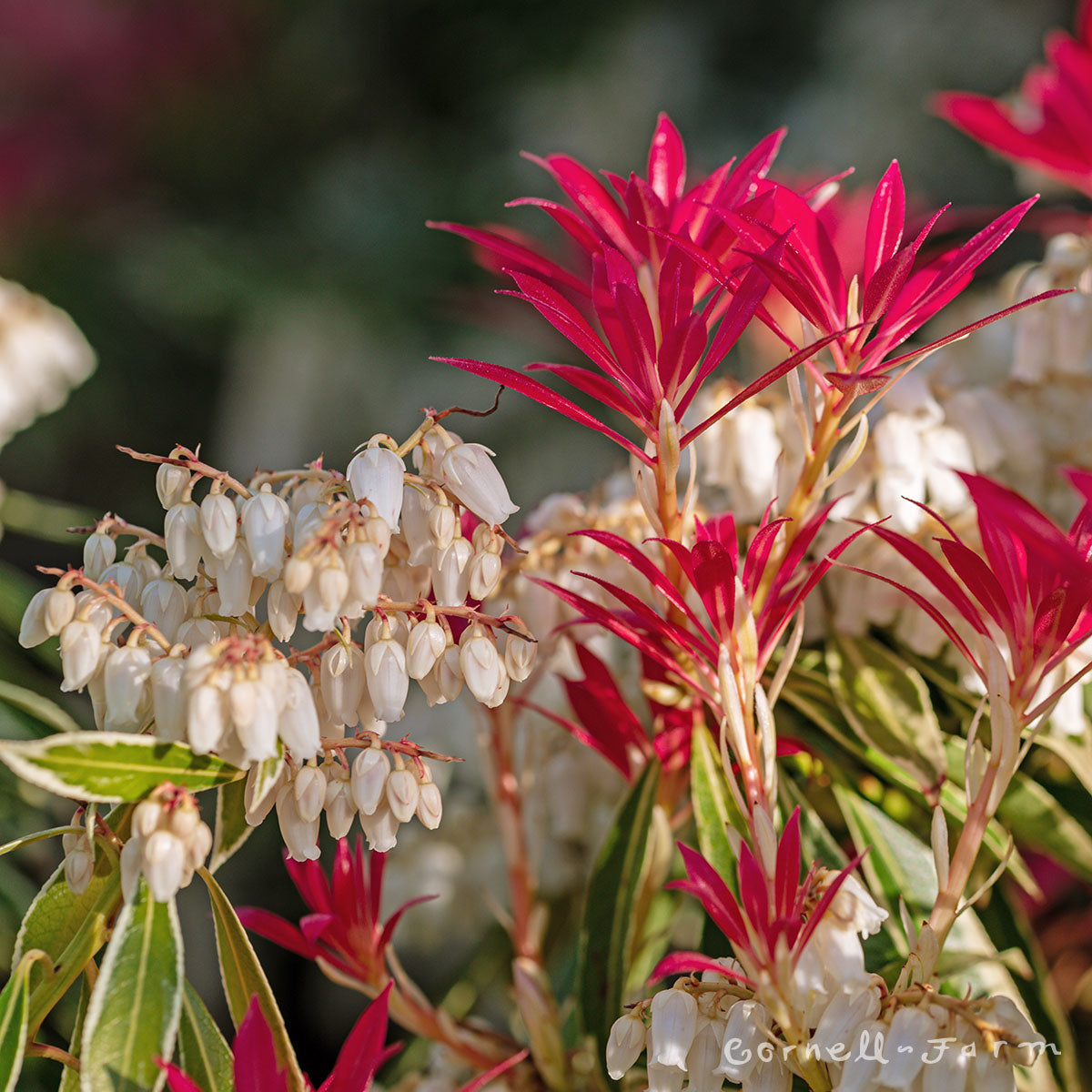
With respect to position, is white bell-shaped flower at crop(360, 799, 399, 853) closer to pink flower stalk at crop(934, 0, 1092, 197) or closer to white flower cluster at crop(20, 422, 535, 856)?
white flower cluster at crop(20, 422, 535, 856)

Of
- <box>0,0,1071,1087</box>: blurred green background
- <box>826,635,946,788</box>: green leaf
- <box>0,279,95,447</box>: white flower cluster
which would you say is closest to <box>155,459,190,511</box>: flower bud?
<box>826,635,946,788</box>: green leaf

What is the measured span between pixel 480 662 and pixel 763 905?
0.47 feet

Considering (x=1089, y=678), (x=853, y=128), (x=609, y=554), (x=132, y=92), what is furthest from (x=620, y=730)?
(x=132, y=92)

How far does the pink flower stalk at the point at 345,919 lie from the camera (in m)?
0.50

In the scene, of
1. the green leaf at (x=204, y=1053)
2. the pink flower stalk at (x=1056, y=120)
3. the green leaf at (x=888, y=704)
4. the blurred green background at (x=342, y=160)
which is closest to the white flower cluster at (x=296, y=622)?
the green leaf at (x=204, y=1053)

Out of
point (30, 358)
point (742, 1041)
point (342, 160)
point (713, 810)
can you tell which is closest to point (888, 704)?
point (713, 810)

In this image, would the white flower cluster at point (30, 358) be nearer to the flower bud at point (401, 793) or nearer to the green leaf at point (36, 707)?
the green leaf at point (36, 707)

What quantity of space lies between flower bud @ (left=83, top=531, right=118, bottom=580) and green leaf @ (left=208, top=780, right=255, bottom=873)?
4.3 inches

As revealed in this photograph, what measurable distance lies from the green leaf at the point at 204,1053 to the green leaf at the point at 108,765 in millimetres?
107

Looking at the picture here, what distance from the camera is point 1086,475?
0.36 m

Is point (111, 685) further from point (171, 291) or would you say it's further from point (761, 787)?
point (171, 291)

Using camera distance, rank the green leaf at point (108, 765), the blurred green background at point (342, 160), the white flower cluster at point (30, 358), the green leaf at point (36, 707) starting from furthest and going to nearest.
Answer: the blurred green background at point (342, 160) < the white flower cluster at point (30, 358) < the green leaf at point (36, 707) < the green leaf at point (108, 765)

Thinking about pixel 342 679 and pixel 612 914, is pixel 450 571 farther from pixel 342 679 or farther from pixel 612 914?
pixel 612 914

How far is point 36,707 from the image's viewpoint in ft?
2.02
